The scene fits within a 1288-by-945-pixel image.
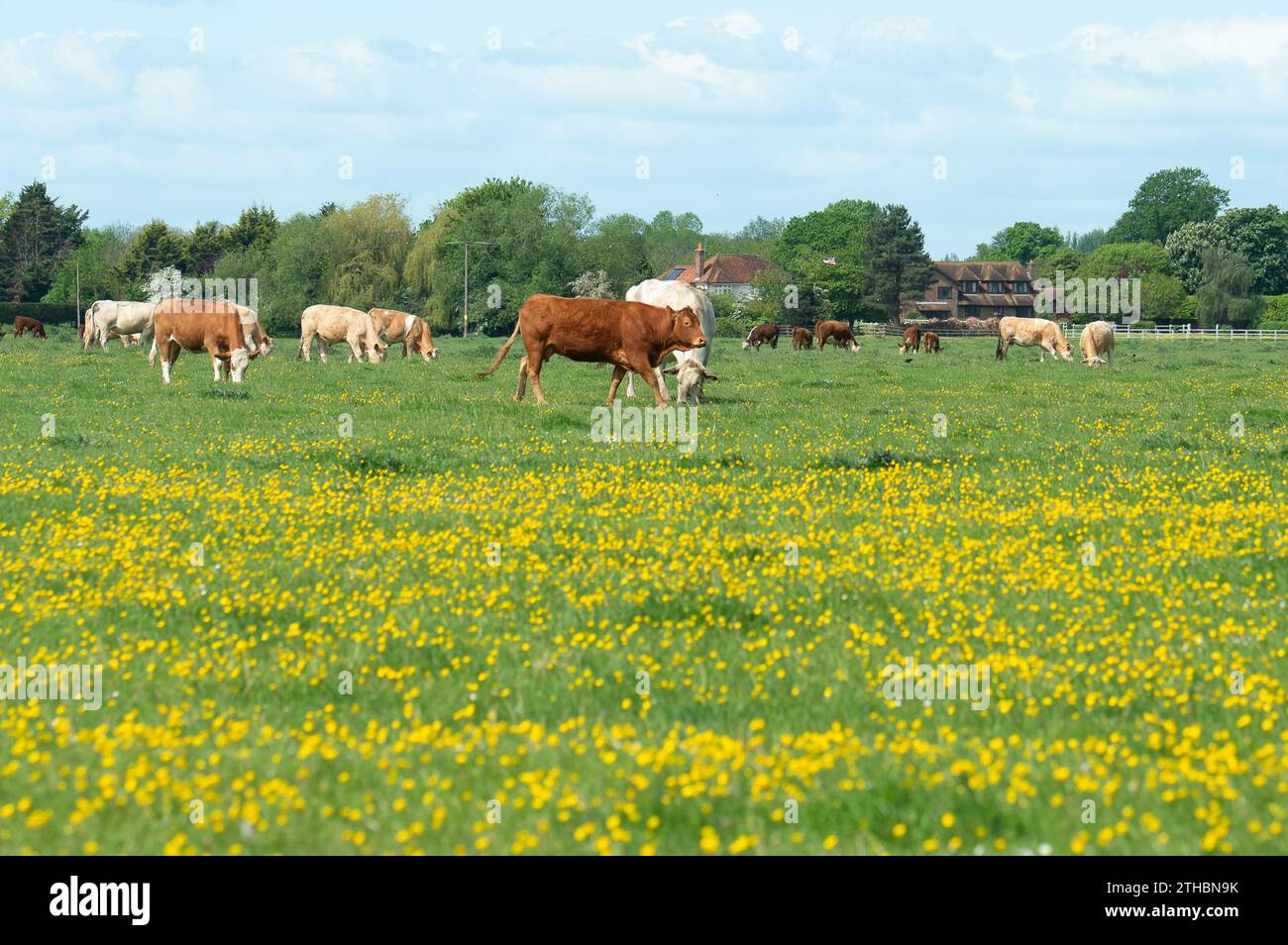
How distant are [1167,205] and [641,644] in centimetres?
20300

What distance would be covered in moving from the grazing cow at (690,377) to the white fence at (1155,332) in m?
72.3

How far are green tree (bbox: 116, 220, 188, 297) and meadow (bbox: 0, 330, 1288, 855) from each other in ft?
372

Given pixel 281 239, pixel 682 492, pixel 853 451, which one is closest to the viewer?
pixel 682 492

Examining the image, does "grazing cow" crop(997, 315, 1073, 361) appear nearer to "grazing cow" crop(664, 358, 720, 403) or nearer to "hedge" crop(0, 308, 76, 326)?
"grazing cow" crop(664, 358, 720, 403)

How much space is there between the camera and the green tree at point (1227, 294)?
122938mm

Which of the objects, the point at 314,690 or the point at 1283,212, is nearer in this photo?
the point at 314,690

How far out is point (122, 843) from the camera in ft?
17.6

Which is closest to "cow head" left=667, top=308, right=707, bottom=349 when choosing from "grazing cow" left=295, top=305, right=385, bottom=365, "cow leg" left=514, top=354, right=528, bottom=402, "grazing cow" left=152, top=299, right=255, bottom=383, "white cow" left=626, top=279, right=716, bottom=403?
"white cow" left=626, top=279, right=716, bottom=403

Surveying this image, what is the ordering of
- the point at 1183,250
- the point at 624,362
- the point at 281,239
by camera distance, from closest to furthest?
the point at 624,362
the point at 281,239
the point at 1183,250

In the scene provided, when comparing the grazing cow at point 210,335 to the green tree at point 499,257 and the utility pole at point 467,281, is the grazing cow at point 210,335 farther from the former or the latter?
the green tree at point 499,257

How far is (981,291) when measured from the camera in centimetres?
17862

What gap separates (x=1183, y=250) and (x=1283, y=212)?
16793 millimetres
